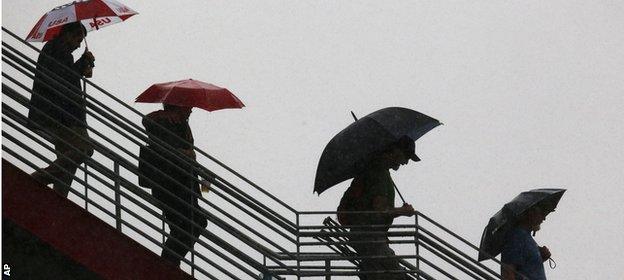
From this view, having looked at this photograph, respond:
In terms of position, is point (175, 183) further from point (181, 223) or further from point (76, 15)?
point (76, 15)

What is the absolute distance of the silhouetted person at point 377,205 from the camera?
A: 9.45 meters

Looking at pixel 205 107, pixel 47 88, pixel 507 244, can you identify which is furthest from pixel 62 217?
pixel 507 244

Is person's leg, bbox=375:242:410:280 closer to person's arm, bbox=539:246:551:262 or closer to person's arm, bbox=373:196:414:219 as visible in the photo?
person's arm, bbox=373:196:414:219

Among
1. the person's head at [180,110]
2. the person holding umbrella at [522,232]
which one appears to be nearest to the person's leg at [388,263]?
the person holding umbrella at [522,232]

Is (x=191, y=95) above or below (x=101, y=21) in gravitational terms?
below

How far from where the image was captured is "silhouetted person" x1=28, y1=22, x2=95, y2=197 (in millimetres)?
9773

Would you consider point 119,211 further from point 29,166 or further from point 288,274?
point 288,274

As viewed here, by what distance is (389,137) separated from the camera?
973cm

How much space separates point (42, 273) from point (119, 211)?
0.77 metres

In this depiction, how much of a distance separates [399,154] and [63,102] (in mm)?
2811

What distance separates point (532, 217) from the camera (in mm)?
10281

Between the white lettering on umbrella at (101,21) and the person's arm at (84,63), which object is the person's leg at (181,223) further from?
the white lettering on umbrella at (101,21)

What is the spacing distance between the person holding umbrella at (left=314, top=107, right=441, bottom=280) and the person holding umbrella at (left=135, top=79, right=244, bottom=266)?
1.05 m

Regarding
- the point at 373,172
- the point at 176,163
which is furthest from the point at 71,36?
the point at 373,172
